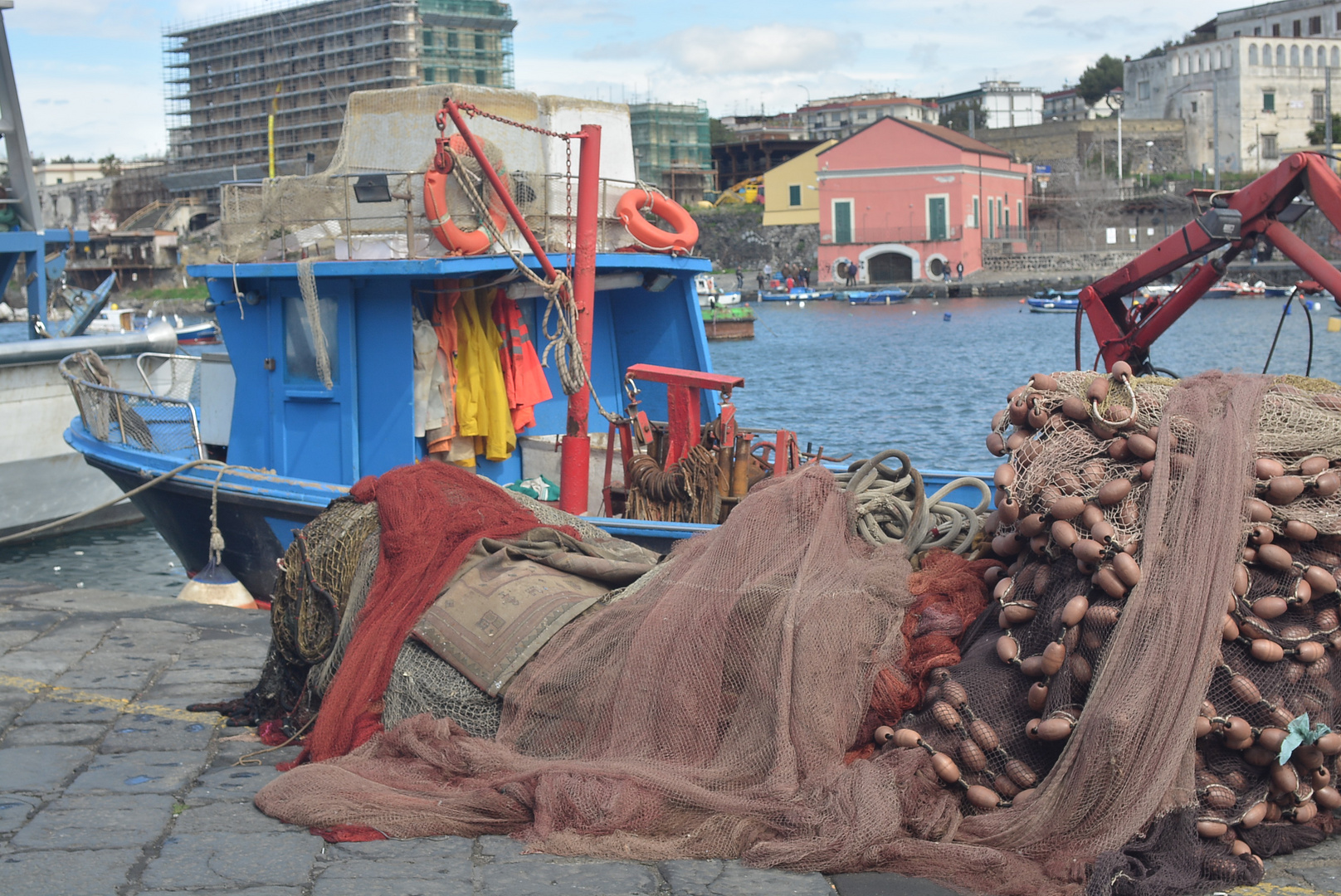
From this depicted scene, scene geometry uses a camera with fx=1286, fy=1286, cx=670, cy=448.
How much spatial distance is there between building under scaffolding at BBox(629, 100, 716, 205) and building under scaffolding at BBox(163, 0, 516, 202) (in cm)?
1272

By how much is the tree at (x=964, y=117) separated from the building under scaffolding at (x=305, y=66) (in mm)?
38402

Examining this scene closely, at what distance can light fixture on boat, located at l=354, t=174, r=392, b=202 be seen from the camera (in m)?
8.84

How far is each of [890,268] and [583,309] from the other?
236ft

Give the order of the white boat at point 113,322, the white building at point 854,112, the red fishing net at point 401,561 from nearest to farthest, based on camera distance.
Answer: the red fishing net at point 401,561, the white boat at point 113,322, the white building at point 854,112

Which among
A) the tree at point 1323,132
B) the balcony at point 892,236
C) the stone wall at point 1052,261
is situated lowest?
the stone wall at point 1052,261

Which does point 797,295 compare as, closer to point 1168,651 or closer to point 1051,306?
point 1051,306

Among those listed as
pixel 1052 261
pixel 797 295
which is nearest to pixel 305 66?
pixel 797 295

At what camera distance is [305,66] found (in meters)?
111

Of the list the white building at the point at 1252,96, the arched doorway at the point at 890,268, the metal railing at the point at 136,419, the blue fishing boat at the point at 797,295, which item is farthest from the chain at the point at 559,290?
the white building at the point at 1252,96

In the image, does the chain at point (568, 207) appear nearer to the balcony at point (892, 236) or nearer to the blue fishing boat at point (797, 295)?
the balcony at point (892, 236)

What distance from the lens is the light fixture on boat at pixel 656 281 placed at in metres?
9.87

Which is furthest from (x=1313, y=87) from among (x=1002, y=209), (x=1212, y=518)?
(x=1212, y=518)

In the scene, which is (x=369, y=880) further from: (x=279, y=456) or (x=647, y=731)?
(x=279, y=456)

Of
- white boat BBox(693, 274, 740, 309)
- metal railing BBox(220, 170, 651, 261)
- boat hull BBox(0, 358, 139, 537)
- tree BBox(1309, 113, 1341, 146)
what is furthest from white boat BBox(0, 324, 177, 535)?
tree BBox(1309, 113, 1341, 146)
